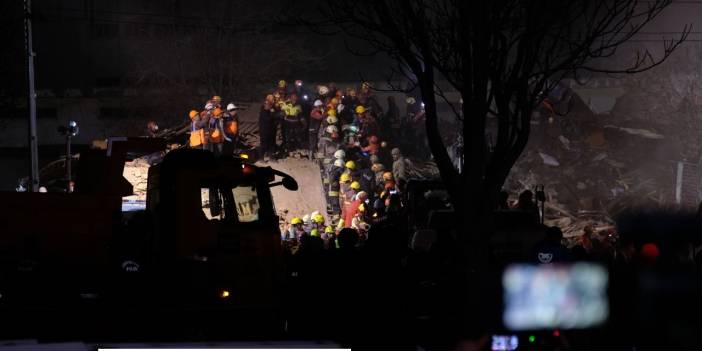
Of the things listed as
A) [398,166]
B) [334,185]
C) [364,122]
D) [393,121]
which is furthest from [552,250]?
[393,121]

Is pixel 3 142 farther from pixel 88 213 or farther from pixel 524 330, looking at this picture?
pixel 524 330

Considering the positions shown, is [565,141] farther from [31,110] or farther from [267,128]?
[31,110]

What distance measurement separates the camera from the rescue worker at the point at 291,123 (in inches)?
1307

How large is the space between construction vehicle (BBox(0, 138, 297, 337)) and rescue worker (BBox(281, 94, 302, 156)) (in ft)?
67.0

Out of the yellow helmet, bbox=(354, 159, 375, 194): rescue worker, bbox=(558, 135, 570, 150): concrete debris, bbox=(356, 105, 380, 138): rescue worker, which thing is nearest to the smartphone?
the yellow helmet

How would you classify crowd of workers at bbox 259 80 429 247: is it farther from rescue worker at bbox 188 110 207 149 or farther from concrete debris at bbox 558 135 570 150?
concrete debris at bbox 558 135 570 150

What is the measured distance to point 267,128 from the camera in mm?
33156

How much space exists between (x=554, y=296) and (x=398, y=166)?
2652 centimetres

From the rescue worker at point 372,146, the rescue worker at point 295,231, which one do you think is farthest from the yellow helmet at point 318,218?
the rescue worker at point 372,146

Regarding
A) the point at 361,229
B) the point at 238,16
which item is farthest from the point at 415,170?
the point at 238,16

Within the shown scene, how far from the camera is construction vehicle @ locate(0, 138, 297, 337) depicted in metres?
11.5

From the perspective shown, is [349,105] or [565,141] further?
[565,141]

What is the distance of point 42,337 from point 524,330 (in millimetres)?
7954

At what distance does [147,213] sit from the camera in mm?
12734
